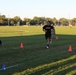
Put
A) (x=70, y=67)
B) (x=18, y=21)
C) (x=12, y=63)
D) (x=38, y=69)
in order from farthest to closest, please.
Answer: (x=18, y=21), (x=12, y=63), (x=70, y=67), (x=38, y=69)

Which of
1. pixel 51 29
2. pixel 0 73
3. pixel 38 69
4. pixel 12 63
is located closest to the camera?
pixel 0 73

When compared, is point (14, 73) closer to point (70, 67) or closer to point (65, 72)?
point (65, 72)

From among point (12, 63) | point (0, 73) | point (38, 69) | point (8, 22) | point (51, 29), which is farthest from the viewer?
point (8, 22)

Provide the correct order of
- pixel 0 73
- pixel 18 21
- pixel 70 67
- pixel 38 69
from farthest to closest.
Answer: pixel 18 21
pixel 70 67
pixel 38 69
pixel 0 73

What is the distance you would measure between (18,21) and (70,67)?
6206 inches

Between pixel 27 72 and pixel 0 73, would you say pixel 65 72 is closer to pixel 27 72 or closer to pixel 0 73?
pixel 27 72

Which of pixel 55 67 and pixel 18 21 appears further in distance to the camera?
pixel 18 21

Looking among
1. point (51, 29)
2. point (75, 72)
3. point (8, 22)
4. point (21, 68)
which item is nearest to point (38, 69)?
point (21, 68)

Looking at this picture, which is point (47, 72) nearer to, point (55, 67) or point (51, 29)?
point (55, 67)

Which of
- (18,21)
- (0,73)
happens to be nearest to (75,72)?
(0,73)

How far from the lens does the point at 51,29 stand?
799 inches

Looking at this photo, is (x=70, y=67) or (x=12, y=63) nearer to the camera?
(x=70, y=67)

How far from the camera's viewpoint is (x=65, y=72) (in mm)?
10188

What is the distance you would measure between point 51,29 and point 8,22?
436 feet
